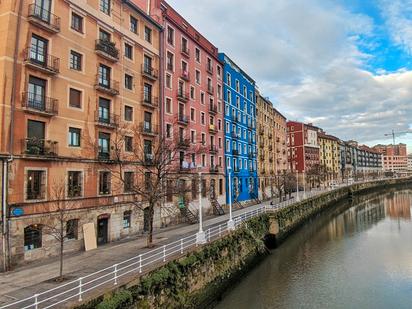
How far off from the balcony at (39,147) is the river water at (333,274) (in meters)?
14.3

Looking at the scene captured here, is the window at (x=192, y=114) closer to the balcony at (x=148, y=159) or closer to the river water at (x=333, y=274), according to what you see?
the balcony at (x=148, y=159)

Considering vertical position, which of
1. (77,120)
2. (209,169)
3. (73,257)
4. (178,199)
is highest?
(77,120)

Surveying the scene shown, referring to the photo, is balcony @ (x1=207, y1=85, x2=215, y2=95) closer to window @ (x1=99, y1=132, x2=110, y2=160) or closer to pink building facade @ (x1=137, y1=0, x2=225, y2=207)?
pink building facade @ (x1=137, y1=0, x2=225, y2=207)

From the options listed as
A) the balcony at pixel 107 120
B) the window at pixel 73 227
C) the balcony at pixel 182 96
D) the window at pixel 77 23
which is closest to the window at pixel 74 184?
the window at pixel 73 227

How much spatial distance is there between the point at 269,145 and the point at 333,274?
4903 cm

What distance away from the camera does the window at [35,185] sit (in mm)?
19953

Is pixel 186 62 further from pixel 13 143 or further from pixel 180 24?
pixel 13 143

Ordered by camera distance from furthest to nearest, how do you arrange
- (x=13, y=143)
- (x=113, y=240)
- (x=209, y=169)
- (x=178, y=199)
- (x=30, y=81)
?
(x=209, y=169), (x=178, y=199), (x=113, y=240), (x=30, y=81), (x=13, y=143)

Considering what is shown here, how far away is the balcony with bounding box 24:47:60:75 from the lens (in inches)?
790

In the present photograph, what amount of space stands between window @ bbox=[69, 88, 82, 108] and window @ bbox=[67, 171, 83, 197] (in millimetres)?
4905

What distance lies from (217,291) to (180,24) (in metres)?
30.2

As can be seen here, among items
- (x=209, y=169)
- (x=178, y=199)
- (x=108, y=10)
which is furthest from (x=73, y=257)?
(x=209, y=169)

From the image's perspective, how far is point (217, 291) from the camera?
68.5ft

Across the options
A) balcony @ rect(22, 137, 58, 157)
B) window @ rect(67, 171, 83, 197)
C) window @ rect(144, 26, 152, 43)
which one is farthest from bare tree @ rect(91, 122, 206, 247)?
window @ rect(144, 26, 152, 43)
